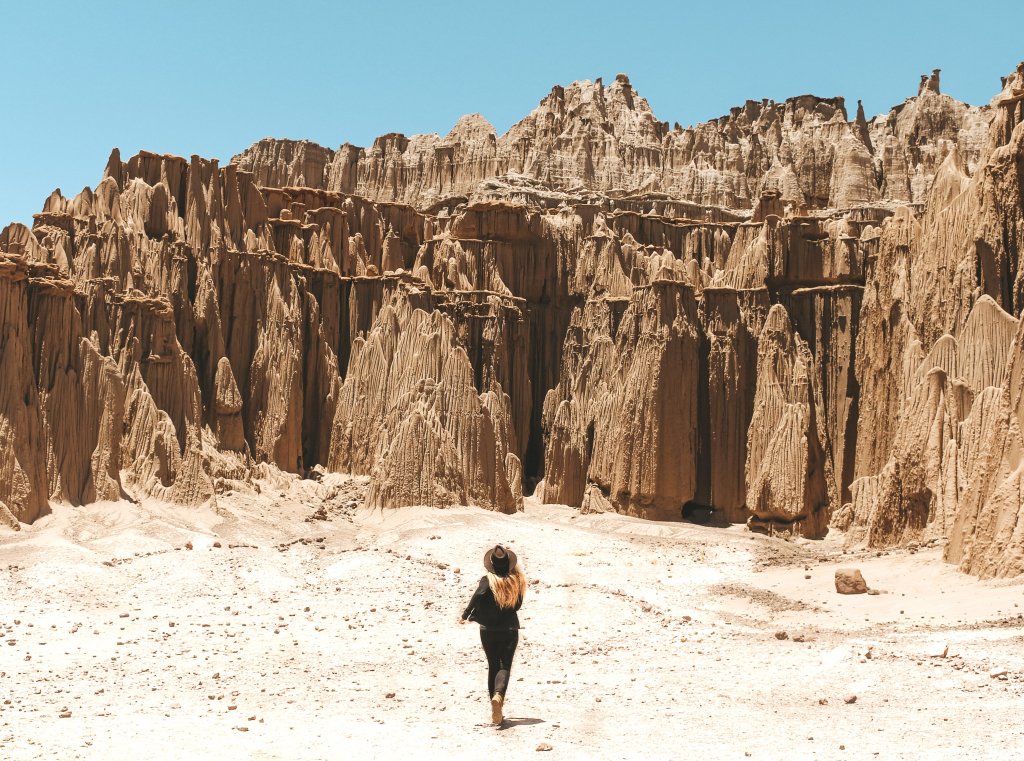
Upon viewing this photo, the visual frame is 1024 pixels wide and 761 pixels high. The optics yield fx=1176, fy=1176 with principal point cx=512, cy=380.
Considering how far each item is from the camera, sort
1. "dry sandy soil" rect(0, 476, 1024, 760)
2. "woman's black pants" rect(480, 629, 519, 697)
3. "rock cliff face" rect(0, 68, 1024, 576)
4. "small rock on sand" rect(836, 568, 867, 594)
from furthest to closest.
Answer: "rock cliff face" rect(0, 68, 1024, 576), "small rock on sand" rect(836, 568, 867, 594), "woman's black pants" rect(480, 629, 519, 697), "dry sandy soil" rect(0, 476, 1024, 760)

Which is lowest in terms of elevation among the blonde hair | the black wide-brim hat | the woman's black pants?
the woman's black pants

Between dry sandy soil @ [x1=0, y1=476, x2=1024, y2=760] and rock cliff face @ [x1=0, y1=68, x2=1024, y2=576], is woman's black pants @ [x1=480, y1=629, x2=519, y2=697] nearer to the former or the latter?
dry sandy soil @ [x1=0, y1=476, x2=1024, y2=760]

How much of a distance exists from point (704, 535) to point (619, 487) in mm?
3619

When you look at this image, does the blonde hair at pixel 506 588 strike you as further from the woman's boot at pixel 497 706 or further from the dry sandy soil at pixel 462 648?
the dry sandy soil at pixel 462 648

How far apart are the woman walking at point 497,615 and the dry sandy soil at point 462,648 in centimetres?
61

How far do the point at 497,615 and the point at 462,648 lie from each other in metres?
5.46

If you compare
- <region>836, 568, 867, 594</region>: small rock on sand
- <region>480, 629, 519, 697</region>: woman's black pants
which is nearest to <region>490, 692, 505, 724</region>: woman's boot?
<region>480, 629, 519, 697</region>: woman's black pants

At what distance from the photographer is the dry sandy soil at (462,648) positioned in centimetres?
1096

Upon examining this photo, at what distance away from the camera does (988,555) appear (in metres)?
19.2

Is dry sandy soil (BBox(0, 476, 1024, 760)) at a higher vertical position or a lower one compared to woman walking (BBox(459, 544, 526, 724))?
lower

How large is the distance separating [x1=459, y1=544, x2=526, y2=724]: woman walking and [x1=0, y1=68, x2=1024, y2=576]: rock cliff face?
10615 mm

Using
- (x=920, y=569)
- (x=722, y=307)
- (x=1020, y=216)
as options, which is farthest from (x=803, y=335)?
(x=920, y=569)

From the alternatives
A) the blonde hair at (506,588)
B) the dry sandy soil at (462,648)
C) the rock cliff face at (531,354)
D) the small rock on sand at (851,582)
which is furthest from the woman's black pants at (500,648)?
the small rock on sand at (851,582)

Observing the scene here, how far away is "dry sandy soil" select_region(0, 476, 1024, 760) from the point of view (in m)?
11.0
